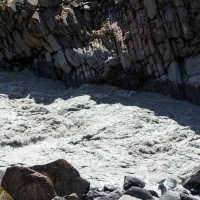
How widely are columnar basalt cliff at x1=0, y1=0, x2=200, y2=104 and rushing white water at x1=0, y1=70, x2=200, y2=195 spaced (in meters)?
1.08

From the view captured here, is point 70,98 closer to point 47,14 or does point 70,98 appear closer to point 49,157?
point 47,14

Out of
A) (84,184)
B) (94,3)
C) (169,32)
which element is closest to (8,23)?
(94,3)

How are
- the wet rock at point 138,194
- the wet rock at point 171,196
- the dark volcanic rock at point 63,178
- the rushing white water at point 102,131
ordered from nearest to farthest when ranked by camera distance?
the wet rock at point 138,194 → the dark volcanic rock at point 63,178 → the wet rock at point 171,196 → the rushing white water at point 102,131

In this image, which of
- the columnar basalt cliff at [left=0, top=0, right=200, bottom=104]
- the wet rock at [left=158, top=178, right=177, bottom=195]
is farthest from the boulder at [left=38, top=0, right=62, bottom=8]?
the wet rock at [left=158, top=178, right=177, bottom=195]

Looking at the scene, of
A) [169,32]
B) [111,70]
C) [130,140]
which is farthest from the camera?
[111,70]

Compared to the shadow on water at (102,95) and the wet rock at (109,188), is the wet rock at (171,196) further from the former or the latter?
the shadow on water at (102,95)

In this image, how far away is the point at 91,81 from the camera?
87.6 feet

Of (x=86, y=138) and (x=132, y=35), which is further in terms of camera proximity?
(x=132, y=35)

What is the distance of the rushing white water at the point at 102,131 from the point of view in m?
17.1

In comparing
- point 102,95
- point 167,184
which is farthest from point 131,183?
point 102,95


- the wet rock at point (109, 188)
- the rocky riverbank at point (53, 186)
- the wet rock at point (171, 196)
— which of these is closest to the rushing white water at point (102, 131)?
the wet rock at point (109, 188)

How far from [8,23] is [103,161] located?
1514 cm

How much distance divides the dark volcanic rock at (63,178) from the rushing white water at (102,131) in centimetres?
371

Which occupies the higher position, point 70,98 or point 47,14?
point 47,14
